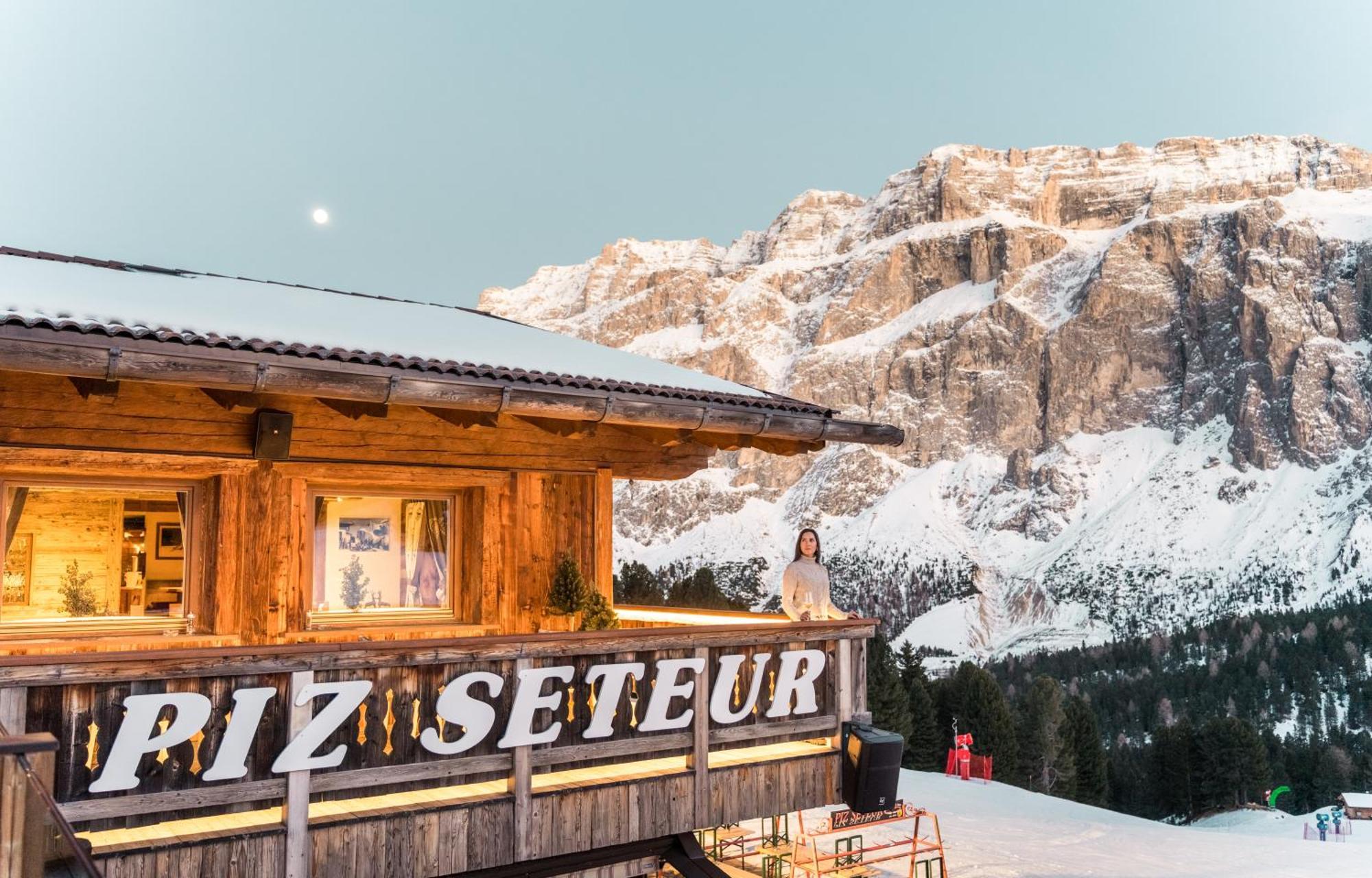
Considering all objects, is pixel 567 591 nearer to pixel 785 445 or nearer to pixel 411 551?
pixel 411 551

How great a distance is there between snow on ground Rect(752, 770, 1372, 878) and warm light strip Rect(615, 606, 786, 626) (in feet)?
36.6

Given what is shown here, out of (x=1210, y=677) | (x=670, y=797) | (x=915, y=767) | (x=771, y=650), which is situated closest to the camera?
(x=670, y=797)

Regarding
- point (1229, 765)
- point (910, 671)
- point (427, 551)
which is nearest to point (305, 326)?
point (427, 551)

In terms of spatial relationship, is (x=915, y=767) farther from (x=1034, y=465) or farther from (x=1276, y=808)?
(x=1034, y=465)

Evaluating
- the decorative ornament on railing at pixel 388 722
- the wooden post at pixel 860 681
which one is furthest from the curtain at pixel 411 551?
the wooden post at pixel 860 681

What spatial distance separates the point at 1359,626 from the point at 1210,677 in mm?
23930

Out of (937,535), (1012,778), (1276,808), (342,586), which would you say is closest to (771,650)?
(342,586)

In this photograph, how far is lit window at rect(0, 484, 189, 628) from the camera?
8.04 m

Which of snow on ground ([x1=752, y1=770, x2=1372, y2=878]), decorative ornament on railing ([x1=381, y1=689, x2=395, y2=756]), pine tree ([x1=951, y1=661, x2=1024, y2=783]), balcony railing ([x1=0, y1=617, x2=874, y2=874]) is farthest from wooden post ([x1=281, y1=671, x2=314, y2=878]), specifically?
pine tree ([x1=951, y1=661, x2=1024, y2=783])

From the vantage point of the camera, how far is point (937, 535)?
197125 millimetres

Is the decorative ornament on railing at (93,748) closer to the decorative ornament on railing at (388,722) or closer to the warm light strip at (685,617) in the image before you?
the decorative ornament on railing at (388,722)

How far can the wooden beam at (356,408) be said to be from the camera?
8.19 meters

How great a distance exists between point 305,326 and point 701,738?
4247 millimetres

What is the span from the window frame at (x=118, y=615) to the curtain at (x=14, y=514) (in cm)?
4
